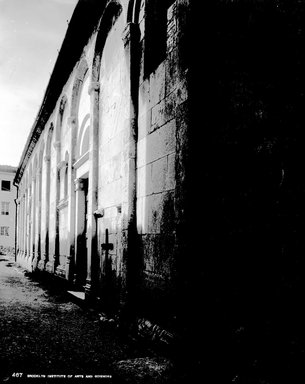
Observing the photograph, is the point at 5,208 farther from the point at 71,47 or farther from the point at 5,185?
the point at 71,47

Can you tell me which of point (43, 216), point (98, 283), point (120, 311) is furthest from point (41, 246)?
point (120, 311)

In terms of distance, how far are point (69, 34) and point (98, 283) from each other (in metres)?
6.36

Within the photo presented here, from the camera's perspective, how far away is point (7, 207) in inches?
1714

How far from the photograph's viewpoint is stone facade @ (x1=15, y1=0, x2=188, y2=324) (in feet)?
13.4

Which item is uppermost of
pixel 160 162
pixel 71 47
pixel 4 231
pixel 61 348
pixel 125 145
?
pixel 71 47

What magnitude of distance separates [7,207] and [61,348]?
4326 cm

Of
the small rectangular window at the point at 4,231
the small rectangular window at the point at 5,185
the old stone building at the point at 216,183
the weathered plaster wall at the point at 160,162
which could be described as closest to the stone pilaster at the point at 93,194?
the old stone building at the point at 216,183

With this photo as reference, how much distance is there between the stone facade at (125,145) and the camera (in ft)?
13.4

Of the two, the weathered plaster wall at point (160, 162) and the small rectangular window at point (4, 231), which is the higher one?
the weathered plaster wall at point (160, 162)

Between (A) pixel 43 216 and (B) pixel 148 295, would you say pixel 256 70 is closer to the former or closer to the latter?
(B) pixel 148 295

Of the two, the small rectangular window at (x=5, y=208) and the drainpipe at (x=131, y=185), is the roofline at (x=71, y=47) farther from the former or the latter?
the small rectangular window at (x=5, y=208)

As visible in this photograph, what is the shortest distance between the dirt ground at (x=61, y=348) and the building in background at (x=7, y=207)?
38.8 metres

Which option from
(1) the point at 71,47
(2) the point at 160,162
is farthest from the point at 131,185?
(1) the point at 71,47

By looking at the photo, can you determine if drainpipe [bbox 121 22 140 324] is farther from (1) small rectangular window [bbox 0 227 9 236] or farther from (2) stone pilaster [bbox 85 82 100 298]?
(1) small rectangular window [bbox 0 227 9 236]
